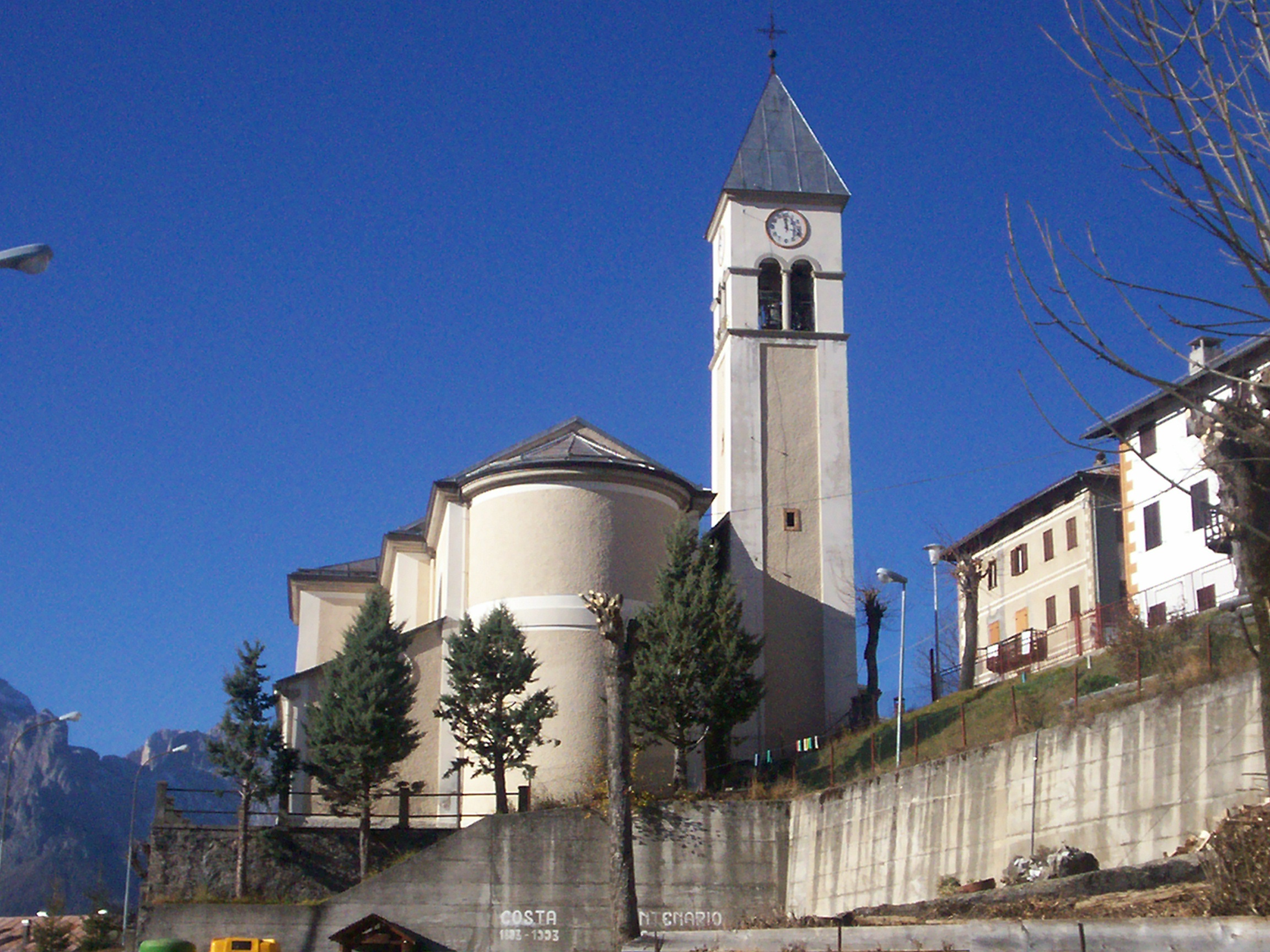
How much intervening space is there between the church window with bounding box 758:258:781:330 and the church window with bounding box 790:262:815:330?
0.37 metres

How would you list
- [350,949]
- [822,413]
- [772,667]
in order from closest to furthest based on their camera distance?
[350,949], [772,667], [822,413]

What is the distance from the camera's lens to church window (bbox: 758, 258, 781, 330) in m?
45.0

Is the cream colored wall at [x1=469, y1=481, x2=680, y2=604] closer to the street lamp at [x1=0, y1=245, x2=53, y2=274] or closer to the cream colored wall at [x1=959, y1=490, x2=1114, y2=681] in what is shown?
the cream colored wall at [x1=959, y1=490, x2=1114, y2=681]

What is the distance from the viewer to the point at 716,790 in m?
34.9

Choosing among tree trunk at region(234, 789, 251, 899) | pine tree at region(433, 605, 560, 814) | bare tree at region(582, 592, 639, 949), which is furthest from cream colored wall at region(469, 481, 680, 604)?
bare tree at region(582, 592, 639, 949)

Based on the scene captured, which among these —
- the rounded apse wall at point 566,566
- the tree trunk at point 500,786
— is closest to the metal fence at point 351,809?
the tree trunk at point 500,786

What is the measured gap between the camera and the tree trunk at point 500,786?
107ft

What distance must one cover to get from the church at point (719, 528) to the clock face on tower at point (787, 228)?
2.0 inches

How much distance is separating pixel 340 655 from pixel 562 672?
506 centimetres

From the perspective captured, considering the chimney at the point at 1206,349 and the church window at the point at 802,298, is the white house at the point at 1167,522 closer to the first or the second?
the chimney at the point at 1206,349

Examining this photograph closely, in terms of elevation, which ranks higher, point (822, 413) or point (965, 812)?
point (822, 413)

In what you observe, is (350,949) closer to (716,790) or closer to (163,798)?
(163,798)

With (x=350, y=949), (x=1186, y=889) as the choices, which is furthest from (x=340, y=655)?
(x=1186, y=889)

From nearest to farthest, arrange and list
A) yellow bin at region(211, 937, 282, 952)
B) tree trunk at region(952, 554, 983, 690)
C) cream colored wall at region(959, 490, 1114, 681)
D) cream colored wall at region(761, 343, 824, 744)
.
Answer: yellow bin at region(211, 937, 282, 952), cream colored wall at region(761, 343, 824, 744), tree trunk at region(952, 554, 983, 690), cream colored wall at region(959, 490, 1114, 681)
